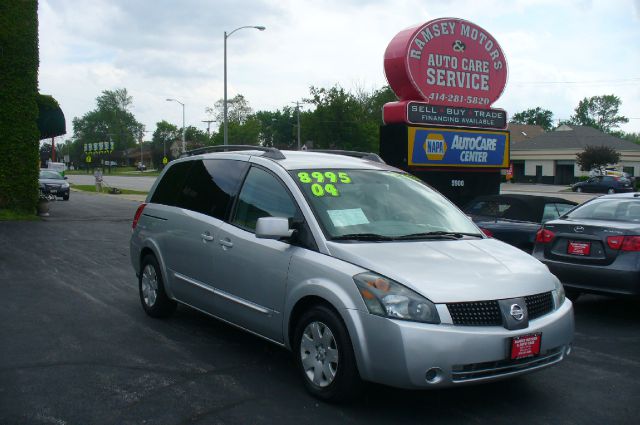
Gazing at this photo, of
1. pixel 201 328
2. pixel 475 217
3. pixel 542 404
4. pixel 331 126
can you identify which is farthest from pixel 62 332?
pixel 331 126

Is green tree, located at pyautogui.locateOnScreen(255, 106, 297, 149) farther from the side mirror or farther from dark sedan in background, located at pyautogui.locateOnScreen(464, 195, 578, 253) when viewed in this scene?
the side mirror

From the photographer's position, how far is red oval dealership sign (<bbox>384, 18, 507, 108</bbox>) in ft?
47.6

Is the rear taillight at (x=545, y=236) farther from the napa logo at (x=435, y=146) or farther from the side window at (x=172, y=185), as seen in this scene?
the napa logo at (x=435, y=146)

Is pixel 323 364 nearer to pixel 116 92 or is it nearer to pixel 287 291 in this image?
pixel 287 291

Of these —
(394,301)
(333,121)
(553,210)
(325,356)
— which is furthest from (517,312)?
(333,121)

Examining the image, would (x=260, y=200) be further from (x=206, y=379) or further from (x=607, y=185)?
(x=607, y=185)

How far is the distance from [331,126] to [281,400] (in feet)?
185

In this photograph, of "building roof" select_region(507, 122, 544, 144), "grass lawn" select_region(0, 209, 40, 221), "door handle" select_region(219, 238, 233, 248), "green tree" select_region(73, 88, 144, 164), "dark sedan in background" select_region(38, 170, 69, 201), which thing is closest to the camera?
"door handle" select_region(219, 238, 233, 248)

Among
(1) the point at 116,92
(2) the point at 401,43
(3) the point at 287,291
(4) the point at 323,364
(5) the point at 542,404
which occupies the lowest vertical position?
(5) the point at 542,404

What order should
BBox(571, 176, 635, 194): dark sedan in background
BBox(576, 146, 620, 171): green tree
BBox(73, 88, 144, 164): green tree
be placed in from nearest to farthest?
BBox(571, 176, 635, 194): dark sedan in background
BBox(576, 146, 620, 171): green tree
BBox(73, 88, 144, 164): green tree

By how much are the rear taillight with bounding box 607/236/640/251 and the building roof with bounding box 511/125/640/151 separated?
64.2m

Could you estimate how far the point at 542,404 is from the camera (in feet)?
15.4

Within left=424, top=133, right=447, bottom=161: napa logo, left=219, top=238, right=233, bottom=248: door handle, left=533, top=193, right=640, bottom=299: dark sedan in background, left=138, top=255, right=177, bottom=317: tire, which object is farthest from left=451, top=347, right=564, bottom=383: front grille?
left=424, top=133, right=447, bottom=161: napa logo

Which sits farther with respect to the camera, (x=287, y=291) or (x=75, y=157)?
(x=75, y=157)
